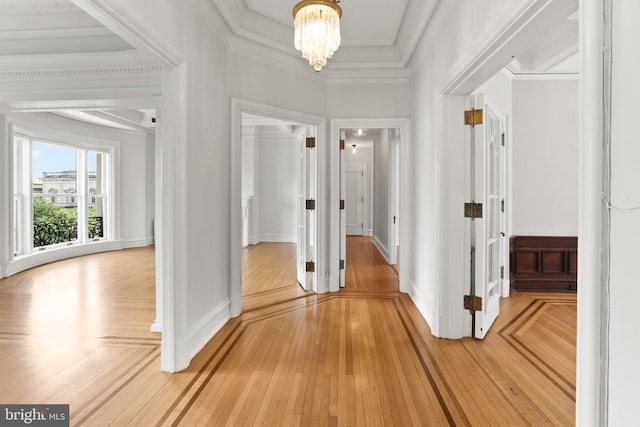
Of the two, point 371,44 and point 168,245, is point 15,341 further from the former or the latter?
point 371,44

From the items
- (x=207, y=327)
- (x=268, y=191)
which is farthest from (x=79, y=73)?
(x=268, y=191)

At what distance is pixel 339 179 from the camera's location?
13.0ft

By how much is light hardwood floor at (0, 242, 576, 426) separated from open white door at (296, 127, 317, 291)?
0.53m

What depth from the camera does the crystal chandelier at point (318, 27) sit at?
6.76 feet

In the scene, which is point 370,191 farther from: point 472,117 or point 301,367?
point 301,367

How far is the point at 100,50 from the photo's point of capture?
10.9 feet

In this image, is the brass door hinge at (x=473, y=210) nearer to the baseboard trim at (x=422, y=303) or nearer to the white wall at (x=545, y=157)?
the baseboard trim at (x=422, y=303)

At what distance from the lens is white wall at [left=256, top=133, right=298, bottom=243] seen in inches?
323

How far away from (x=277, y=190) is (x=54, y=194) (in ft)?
14.6

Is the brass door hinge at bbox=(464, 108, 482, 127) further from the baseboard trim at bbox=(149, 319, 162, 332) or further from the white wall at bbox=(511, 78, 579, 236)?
the baseboard trim at bbox=(149, 319, 162, 332)

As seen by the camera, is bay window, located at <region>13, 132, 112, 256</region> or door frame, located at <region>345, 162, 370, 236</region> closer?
bay window, located at <region>13, 132, 112, 256</region>

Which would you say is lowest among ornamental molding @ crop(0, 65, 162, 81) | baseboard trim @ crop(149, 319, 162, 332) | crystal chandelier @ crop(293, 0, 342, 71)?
baseboard trim @ crop(149, 319, 162, 332)

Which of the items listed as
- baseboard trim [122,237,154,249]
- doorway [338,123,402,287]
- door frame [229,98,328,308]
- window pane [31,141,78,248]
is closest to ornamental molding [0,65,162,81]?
door frame [229,98,328,308]

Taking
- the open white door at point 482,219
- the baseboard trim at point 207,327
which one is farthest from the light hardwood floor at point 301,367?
the open white door at point 482,219
